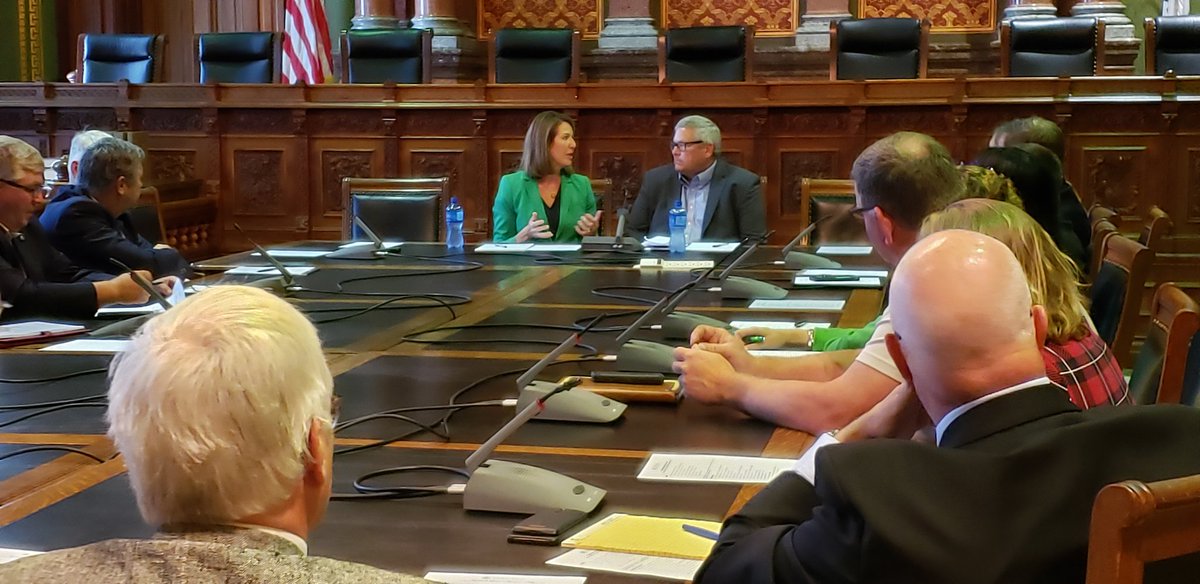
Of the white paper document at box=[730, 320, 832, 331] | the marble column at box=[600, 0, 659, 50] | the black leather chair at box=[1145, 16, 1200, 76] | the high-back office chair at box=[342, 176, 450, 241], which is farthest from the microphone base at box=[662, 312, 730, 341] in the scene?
the marble column at box=[600, 0, 659, 50]

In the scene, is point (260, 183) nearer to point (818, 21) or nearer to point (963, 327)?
point (818, 21)

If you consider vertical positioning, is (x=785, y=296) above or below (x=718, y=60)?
below

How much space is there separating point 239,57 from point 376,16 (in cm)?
194

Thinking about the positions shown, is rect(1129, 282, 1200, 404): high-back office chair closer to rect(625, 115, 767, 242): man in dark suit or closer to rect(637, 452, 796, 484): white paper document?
rect(637, 452, 796, 484): white paper document

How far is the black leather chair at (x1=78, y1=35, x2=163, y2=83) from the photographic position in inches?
339

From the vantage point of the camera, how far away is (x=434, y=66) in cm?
1003

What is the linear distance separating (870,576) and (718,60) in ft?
23.0

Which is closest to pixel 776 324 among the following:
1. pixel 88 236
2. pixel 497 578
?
pixel 497 578

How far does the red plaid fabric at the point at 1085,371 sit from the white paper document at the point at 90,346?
2.09m

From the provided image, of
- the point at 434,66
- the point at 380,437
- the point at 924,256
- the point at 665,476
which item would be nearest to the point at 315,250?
the point at 380,437

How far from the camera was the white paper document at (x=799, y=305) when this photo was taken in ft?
11.8

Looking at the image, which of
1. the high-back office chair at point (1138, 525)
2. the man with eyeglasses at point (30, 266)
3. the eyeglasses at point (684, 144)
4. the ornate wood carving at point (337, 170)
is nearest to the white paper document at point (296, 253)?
the man with eyeglasses at point (30, 266)

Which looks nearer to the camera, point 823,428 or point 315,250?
point 823,428

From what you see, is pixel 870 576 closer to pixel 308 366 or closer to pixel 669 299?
pixel 308 366
